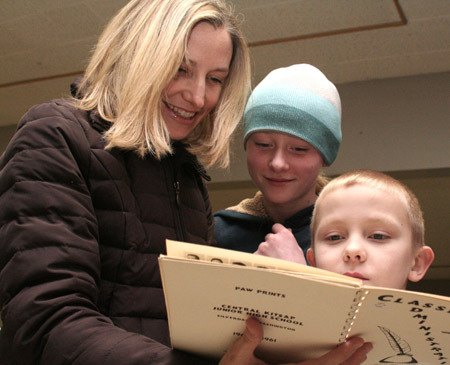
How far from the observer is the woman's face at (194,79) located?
1.31m

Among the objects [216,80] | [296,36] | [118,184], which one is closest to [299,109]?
[216,80]

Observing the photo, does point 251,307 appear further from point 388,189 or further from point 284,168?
point 284,168

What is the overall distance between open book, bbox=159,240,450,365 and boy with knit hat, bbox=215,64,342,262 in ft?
2.24

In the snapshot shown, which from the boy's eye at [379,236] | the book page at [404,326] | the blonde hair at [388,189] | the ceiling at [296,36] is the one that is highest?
the ceiling at [296,36]

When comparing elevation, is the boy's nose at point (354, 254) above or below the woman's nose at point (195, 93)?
below

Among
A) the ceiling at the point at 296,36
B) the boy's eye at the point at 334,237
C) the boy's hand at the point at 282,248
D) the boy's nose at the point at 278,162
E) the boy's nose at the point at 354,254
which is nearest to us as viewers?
the boy's nose at the point at 354,254

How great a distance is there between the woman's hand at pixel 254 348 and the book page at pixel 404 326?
0.02 meters

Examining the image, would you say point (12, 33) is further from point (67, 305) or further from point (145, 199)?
point (67, 305)

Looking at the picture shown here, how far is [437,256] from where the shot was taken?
6.59 meters

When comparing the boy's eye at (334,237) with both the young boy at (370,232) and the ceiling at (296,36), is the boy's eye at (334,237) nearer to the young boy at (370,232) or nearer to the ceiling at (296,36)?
the young boy at (370,232)

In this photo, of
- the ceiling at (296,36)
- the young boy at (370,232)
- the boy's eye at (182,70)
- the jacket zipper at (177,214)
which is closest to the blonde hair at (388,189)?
the young boy at (370,232)

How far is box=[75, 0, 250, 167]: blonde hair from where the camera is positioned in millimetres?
1183

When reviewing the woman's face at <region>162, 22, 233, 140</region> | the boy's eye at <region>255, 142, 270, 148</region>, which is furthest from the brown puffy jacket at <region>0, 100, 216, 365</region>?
the boy's eye at <region>255, 142, 270, 148</region>

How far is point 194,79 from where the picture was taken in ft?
4.34
